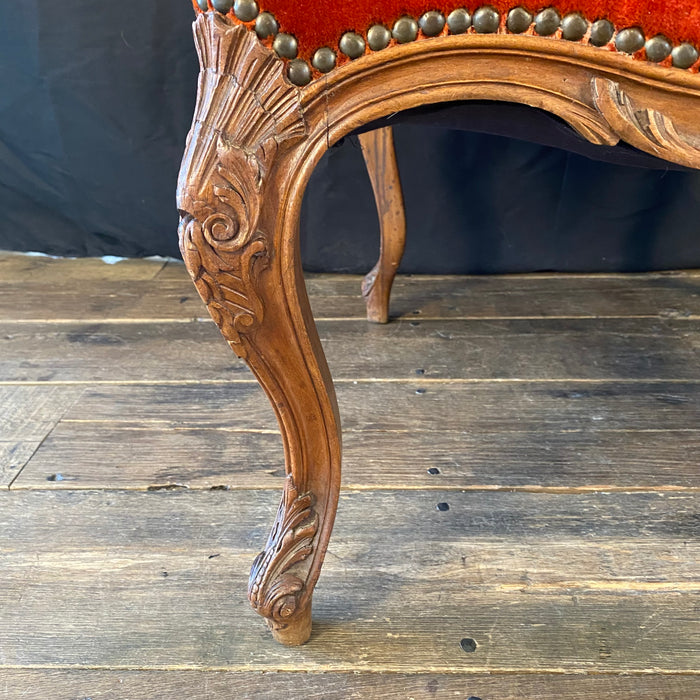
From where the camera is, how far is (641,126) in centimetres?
38

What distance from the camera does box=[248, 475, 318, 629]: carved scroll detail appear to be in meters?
0.51

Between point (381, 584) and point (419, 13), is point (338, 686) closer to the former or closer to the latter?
point (381, 584)

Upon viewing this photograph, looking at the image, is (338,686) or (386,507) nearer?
(338,686)

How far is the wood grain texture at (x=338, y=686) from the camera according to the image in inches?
19.6

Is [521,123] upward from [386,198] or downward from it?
upward

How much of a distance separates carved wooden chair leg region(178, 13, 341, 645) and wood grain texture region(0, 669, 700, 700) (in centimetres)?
15

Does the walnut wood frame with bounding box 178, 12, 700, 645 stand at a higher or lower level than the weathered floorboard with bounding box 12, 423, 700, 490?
higher

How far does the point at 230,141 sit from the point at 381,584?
1.39 ft

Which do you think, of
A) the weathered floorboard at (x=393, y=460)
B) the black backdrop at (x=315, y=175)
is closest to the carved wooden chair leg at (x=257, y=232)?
the weathered floorboard at (x=393, y=460)

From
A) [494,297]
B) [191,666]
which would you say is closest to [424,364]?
[494,297]

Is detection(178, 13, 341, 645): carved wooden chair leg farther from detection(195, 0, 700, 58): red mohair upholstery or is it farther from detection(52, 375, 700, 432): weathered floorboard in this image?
detection(52, 375, 700, 432): weathered floorboard

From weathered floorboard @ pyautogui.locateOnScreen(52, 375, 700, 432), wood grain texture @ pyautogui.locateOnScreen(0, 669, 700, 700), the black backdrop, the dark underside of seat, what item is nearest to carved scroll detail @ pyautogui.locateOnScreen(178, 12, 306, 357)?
the dark underside of seat

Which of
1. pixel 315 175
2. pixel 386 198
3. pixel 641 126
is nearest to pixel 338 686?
pixel 641 126

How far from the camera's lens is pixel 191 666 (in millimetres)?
525
